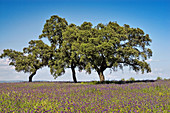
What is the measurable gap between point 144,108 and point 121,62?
21864mm

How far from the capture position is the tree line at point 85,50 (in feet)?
83.5

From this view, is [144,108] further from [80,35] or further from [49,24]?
[49,24]

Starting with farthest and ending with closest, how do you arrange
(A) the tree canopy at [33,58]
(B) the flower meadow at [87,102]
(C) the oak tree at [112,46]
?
(A) the tree canopy at [33,58] → (C) the oak tree at [112,46] → (B) the flower meadow at [87,102]

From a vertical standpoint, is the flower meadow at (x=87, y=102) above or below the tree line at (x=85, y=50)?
below

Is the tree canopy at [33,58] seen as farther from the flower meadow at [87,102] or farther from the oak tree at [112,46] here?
the flower meadow at [87,102]

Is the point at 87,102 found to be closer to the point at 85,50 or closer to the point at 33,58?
the point at 85,50

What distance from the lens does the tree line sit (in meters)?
25.4

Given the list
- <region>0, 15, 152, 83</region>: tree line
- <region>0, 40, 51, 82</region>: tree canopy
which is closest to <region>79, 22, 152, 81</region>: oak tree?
<region>0, 15, 152, 83</region>: tree line

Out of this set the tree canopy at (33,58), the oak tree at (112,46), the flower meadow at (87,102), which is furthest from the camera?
the tree canopy at (33,58)

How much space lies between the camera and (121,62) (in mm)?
29172

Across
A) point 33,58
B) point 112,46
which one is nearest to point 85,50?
point 112,46

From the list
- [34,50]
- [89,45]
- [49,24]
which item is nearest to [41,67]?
[34,50]

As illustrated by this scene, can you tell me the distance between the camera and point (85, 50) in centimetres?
2522

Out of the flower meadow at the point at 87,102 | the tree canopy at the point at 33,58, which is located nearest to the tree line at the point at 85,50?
the tree canopy at the point at 33,58
